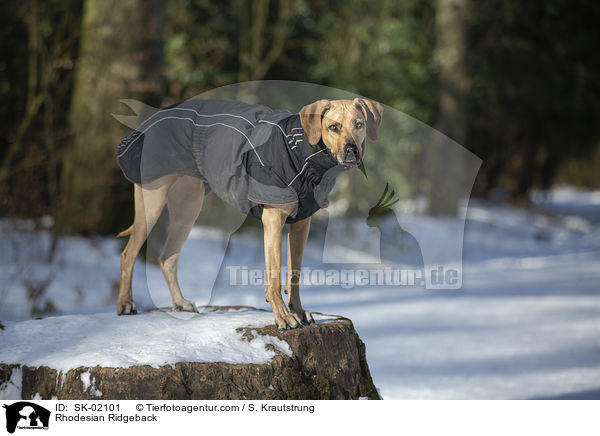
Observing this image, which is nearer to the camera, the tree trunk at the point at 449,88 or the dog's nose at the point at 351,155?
the dog's nose at the point at 351,155

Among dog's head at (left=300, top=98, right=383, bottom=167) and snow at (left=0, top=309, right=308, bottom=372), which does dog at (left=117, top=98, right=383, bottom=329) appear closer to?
dog's head at (left=300, top=98, right=383, bottom=167)

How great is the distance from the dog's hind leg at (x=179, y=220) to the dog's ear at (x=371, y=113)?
1.07m

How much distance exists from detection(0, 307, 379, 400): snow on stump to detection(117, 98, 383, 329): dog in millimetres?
148

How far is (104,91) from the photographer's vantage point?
596cm

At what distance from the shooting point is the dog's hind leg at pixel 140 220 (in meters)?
3.07

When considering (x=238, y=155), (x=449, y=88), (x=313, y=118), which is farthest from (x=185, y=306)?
(x=449, y=88)

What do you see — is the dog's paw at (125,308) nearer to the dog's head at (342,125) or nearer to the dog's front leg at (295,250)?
the dog's front leg at (295,250)

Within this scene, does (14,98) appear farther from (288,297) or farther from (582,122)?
(582,122)

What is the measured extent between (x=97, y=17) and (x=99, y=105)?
942 millimetres

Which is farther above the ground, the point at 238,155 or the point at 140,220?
the point at 238,155

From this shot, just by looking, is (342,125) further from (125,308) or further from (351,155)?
(125,308)

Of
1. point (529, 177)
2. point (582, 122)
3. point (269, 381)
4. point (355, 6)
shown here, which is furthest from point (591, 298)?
point (529, 177)

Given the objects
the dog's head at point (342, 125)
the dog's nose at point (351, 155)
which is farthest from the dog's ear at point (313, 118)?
the dog's nose at point (351, 155)
